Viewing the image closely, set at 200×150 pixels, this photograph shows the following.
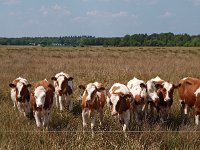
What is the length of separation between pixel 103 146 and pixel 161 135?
1.51 m

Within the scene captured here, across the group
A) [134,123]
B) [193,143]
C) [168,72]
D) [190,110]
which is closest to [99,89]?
[134,123]

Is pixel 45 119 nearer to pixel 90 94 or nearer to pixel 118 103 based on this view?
pixel 90 94

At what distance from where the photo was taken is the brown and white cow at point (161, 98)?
10312 mm

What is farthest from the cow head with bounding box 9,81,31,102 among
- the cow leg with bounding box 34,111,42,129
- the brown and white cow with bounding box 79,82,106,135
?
the brown and white cow with bounding box 79,82,106,135

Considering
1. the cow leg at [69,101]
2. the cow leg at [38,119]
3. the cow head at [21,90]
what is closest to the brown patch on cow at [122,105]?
the cow leg at [38,119]

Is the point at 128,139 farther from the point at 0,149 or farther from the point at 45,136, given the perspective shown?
the point at 0,149

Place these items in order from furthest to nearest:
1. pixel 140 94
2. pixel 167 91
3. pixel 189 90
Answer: pixel 189 90
pixel 167 91
pixel 140 94

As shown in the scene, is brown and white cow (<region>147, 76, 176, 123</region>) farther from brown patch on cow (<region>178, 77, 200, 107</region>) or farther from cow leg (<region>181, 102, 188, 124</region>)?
brown patch on cow (<region>178, 77, 200, 107</region>)

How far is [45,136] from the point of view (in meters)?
8.11

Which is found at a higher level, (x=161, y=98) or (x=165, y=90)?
(x=165, y=90)

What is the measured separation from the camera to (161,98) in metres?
10.5

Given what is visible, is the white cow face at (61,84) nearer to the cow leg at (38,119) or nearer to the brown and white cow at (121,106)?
the cow leg at (38,119)

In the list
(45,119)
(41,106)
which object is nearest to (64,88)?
(45,119)

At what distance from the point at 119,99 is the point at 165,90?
2336 mm
